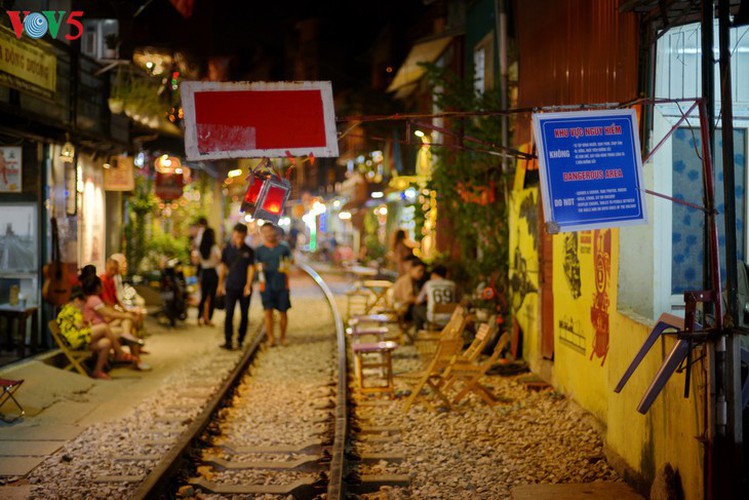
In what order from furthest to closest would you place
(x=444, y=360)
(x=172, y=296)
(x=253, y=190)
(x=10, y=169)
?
(x=172, y=296)
(x=10, y=169)
(x=444, y=360)
(x=253, y=190)

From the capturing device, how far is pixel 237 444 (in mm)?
8562

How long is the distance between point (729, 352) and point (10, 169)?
411 inches

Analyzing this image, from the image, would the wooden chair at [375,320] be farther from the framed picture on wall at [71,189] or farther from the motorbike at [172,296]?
the framed picture on wall at [71,189]

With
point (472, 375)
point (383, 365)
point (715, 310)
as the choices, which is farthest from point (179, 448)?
point (715, 310)

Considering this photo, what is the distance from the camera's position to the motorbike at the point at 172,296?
17.3m

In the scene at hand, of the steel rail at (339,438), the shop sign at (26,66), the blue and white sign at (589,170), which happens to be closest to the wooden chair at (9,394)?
the steel rail at (339,438)

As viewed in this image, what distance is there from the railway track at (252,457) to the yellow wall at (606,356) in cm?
245

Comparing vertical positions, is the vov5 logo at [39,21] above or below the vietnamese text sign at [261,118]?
above

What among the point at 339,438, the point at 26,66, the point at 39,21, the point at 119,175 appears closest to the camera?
the point at 339,438

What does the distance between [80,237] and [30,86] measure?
434 centimetres

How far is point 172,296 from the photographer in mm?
17359

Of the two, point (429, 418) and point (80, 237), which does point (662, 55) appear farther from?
point (80, 237)

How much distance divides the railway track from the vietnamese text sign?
2.74 meters

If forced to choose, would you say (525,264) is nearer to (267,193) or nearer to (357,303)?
(267,193)
